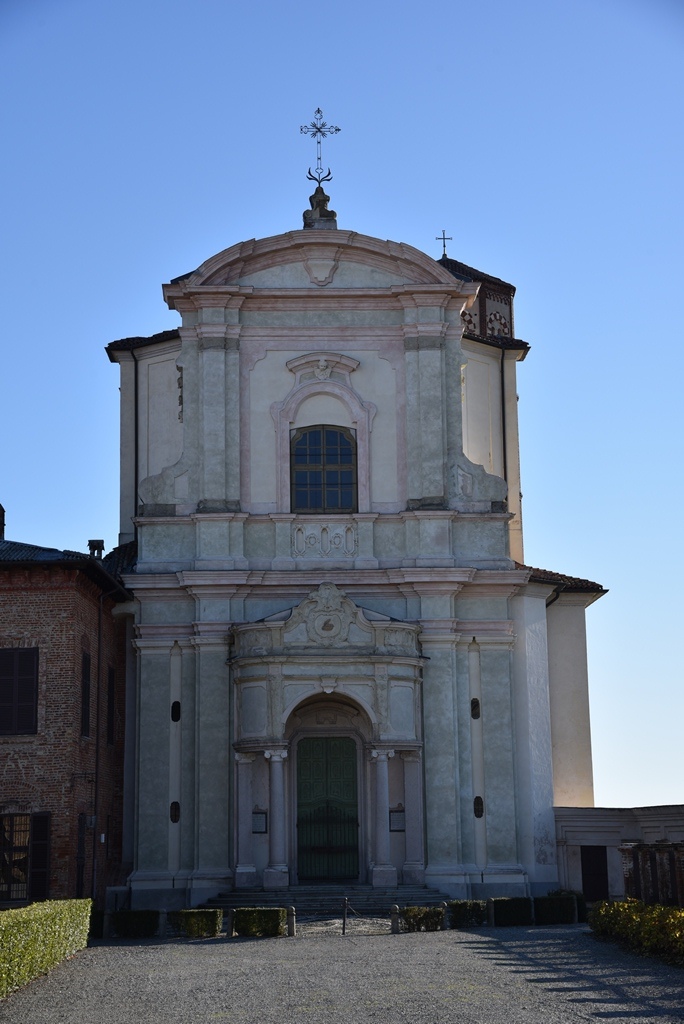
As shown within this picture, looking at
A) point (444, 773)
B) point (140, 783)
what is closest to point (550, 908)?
point (444, 773)

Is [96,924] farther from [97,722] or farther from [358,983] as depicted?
[358,983]

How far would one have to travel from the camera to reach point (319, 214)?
136 feet

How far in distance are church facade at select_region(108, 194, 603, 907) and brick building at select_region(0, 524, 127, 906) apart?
2.23 meters

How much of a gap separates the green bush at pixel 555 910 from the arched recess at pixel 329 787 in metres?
4.99

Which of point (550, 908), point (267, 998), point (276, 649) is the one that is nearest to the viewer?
point (267, 998)

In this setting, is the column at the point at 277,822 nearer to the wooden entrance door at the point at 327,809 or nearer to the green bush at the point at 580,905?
the wooden entrance door at the point at 327,809

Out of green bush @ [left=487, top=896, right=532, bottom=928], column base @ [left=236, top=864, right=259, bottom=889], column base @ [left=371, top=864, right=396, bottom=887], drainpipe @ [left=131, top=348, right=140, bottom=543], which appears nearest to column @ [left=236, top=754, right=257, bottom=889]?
column base @ [left=236, top=864, right=259, bottom=889]

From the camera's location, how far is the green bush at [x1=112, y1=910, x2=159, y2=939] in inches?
1226

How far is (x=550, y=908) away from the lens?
32.5 metres

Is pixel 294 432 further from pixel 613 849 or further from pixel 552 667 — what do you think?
pixel 613 849

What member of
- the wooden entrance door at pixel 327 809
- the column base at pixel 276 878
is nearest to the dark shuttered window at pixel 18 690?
the column base at pixel 276 878

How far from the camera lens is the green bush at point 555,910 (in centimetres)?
3238

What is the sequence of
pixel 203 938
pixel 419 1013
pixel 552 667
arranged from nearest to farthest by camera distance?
pixel 419 1013 < pixel 203 938 < pixel 552 667

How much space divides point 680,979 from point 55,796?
15775mm
